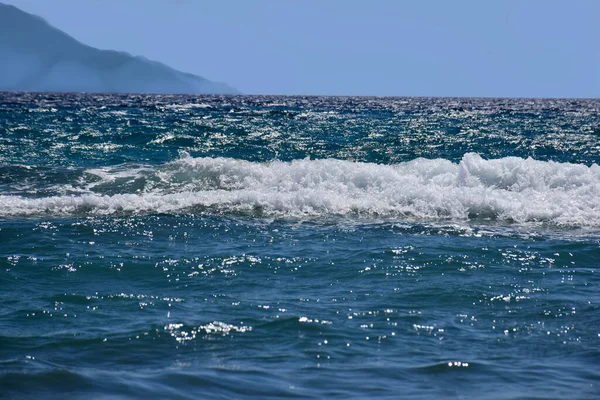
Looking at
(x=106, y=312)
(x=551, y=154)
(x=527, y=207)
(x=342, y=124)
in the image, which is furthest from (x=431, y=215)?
(x=342, y=124)

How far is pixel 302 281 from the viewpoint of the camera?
9.47m

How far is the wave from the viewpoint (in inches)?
601

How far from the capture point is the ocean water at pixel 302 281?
235 inches

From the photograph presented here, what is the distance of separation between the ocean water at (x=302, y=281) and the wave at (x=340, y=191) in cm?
7

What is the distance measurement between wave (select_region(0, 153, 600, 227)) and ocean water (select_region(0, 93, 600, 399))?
7 cm

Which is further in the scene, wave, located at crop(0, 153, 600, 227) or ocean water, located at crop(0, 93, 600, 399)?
wave, located at crop(0, 153, 600, 227)

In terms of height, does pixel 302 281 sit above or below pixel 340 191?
below

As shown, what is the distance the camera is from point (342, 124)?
42781mm

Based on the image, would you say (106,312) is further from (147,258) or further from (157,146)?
(157,146)

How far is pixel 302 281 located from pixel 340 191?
27.6ft

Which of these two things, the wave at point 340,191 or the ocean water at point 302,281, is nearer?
the ocean water at point 302,281

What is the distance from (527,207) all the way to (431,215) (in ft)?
6.64

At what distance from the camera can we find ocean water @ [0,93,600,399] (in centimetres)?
598

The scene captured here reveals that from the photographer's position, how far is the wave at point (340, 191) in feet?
50.1
